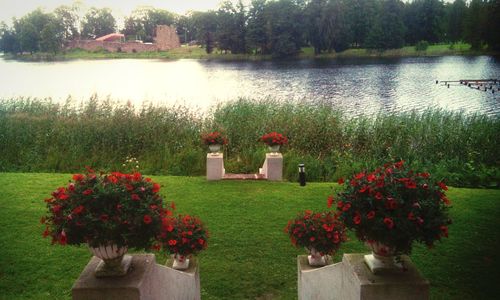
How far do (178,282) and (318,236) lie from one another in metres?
1.35

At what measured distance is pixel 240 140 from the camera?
1077 cm

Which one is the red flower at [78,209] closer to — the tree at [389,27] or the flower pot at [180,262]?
the flower pot at [180,262]

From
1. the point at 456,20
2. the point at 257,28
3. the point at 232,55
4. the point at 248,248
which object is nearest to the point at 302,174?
the point at 248,248

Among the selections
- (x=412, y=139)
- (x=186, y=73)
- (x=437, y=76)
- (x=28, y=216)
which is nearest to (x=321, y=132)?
(x=412, y=139)

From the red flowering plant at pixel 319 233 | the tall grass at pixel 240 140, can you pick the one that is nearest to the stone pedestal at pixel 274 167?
the tall grass at pixel 240 140

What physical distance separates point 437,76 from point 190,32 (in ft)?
99.0

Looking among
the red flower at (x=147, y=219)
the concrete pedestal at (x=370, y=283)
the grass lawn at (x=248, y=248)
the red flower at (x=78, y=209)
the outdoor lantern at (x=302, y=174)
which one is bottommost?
the grass lawn at (x=248, y=248)

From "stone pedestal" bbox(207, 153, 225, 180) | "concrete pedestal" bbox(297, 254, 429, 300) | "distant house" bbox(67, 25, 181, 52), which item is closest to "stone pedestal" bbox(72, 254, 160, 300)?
"concrete pedestal" bbox(297, 254, 429, 300)

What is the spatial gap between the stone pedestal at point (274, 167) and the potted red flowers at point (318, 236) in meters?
4.28

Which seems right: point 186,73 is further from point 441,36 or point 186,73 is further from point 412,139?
point 412,139

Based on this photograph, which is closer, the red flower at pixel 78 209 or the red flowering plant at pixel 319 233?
the red flower at pixel 78 209

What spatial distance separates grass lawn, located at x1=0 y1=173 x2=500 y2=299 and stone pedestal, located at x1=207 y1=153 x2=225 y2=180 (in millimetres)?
485

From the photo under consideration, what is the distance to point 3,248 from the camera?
5.36m

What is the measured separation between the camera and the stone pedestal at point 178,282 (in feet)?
10.2
